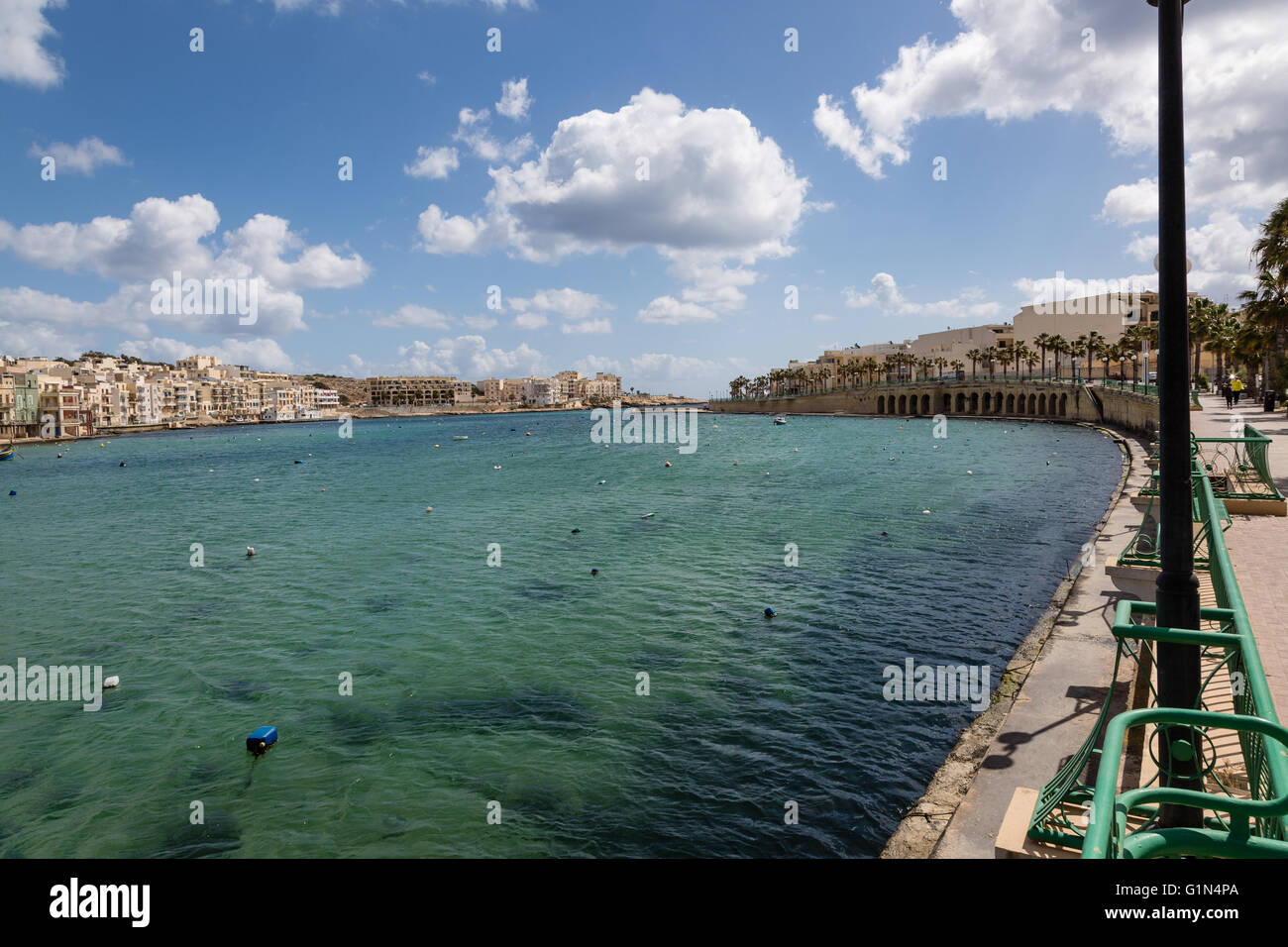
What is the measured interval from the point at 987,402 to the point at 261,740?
12550 cm

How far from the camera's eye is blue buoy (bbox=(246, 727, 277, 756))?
10992mm

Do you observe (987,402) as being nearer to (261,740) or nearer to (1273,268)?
(1273,268)

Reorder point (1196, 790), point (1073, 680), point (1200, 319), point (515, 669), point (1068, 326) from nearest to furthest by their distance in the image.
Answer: point (1196, 790) → point (1073, 680) → point (515, 669) → point (1200, 319) → point (1068, 326)

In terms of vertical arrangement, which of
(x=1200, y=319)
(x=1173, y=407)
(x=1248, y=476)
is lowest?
(x=1248, y=476)

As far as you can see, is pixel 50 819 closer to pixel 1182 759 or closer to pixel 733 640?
pixel 733 640

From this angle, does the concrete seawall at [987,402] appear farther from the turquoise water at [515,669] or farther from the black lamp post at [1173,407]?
the black lamp post at [1173,407]

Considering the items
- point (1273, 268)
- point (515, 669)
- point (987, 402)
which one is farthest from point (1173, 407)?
point (987, 402)

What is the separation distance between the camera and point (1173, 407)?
4324mm

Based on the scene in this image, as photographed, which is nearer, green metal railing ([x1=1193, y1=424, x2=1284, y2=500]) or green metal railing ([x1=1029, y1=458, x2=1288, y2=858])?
green metal railing ([x1=1029, y1=458, x2=1288, y2=858])

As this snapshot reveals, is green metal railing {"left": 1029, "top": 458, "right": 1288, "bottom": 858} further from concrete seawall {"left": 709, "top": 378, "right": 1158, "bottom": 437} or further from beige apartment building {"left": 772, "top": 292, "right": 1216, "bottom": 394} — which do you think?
beige apartment building {"left": 772, "top": 292, "right": 1216, "bottom": 394}

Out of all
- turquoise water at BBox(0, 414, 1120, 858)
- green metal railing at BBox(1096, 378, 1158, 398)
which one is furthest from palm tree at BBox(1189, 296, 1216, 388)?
turquoise water at BBox(0, 414, 1120, 858)

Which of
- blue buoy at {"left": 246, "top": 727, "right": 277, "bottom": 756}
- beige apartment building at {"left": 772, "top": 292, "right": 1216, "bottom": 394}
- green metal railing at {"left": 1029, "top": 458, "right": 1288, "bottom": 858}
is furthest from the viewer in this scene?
beige apartment building at {"left": 772, "top": 292, "right": 1216, "bottom": 394}

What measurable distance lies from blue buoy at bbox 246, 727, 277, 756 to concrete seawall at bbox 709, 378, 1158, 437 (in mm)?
45646
